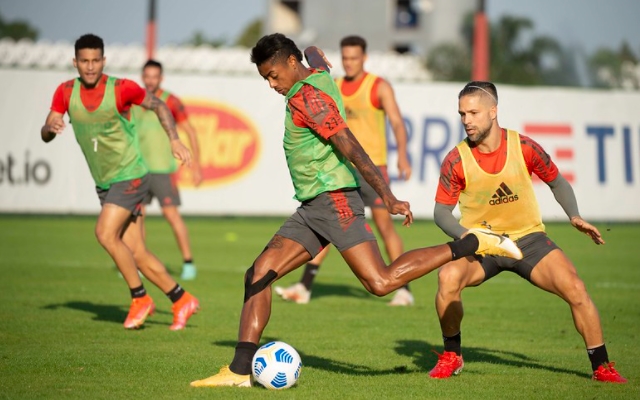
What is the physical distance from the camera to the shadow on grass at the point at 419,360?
804cm

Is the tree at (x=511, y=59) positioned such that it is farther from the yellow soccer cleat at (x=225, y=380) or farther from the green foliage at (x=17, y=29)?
the green foliage at (x=17, y=29)

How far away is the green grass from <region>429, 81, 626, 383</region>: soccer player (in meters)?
0.42

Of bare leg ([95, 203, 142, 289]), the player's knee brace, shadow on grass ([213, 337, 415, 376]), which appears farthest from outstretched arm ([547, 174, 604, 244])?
bare leg ([95, 203, 142, 289])

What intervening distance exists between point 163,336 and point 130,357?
3.93 ft

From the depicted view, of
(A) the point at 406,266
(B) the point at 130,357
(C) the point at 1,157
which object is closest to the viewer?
(A) the point at 406,266

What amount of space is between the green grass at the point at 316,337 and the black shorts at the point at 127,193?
1.21 m

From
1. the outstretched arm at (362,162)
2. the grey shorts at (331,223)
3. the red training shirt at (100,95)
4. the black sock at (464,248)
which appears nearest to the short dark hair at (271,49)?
the outstretched arm at (362,162)

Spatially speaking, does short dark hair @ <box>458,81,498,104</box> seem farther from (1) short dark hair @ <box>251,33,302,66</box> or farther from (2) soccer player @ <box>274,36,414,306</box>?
(2) soccer player @ <box>274,36,414,306</box>

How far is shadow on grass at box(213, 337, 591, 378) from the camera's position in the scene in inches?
316

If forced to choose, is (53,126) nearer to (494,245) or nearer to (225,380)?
(225,380)

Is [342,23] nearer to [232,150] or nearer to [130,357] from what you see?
[232,150]

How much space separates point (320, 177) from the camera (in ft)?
24.4

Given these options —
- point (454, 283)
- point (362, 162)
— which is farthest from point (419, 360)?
point (362, 162)

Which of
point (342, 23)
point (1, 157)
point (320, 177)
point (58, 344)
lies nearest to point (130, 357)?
point (58, 344)
